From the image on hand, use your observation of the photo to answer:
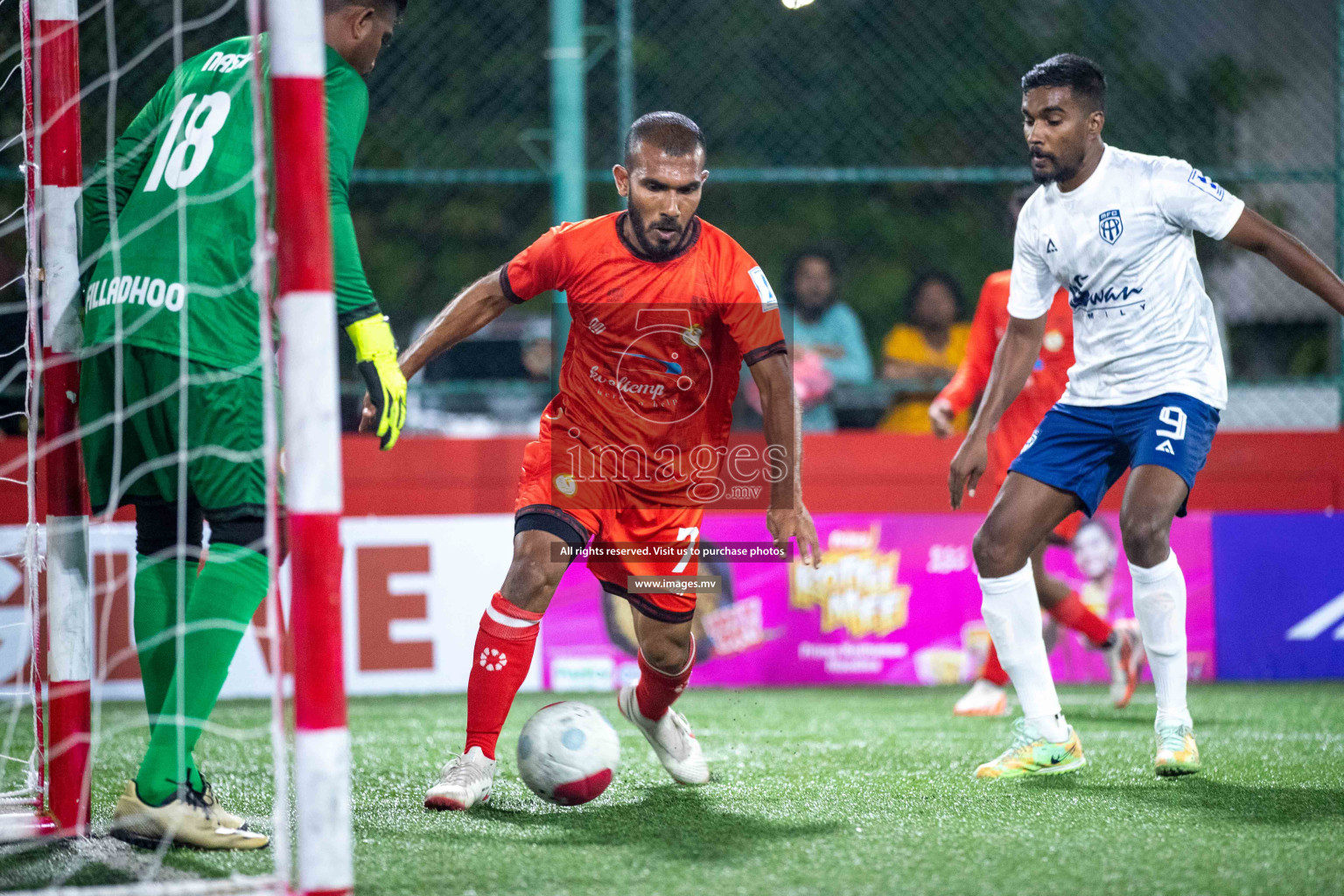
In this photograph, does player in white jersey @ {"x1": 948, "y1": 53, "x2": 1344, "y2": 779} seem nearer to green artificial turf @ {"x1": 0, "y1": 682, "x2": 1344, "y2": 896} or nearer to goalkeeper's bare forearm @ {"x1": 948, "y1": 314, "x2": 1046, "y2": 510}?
goalkeeper's bare forearm @ {"x1": 948, "y1": 314, "x2": 1046, "y2": 510}

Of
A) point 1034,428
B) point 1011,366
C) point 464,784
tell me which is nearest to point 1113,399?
point 1011,366

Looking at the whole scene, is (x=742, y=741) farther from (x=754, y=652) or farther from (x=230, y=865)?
(x=230, y=865)

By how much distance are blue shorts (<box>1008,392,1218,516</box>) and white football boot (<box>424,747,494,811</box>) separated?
1.86m

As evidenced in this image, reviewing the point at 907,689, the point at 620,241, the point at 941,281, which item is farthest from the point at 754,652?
the point at 620,241

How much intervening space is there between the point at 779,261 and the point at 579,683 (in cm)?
1022

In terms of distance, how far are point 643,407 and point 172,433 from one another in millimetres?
1395

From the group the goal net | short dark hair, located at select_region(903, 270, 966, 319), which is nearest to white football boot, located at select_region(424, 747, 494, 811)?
the goal net

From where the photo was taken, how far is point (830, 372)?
24.0 ft

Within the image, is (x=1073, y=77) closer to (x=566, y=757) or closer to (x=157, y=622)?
(x=566, y=757)

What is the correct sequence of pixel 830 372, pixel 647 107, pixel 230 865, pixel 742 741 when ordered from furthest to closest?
pixel 647 107 → pixel 830 372 → pixel 742 741 → pixel 230 865

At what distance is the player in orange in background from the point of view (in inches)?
223

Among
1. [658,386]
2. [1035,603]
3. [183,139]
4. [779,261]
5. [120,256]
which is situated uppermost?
[779,261]

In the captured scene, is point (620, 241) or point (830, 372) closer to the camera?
point (620, 241)

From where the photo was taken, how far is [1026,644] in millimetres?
4109
